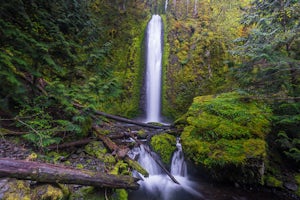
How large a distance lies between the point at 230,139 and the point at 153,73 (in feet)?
24.2

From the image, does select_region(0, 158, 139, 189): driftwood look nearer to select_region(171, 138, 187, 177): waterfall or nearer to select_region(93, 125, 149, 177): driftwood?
select_region(93, 125, 149, 177): driftwood

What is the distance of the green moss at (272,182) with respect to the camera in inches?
175

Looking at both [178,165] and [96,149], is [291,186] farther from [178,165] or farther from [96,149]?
[96,149]

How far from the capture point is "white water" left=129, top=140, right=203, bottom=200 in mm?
4410

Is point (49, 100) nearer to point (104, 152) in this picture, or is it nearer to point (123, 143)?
point (104, 152)

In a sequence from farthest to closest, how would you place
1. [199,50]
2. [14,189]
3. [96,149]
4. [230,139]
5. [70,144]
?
[199,50] < [230,139] < [96,149] < [70,144] < [14,189]

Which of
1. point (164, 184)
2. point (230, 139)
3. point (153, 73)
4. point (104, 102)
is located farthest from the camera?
point (153, 73)

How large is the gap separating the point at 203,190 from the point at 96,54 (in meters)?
4.50

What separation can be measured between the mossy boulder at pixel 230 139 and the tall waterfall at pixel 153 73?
16.6 feet

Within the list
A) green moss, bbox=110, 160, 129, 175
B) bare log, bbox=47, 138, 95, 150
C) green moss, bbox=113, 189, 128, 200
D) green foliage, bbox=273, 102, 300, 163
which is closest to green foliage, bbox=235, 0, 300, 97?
green foliage, bbox=273, 102, 300, 163

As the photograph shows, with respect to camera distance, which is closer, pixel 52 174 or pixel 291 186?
pixel 52 174

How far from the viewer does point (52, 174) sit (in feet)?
8.04

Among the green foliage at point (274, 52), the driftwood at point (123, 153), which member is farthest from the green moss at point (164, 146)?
the green foliage at point (274, 52)

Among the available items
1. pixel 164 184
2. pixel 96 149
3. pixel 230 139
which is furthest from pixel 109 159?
pixel 230 139
